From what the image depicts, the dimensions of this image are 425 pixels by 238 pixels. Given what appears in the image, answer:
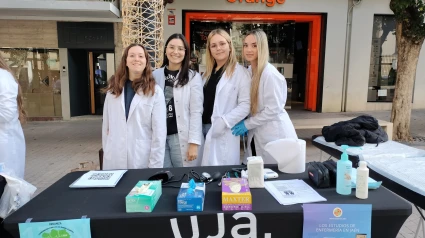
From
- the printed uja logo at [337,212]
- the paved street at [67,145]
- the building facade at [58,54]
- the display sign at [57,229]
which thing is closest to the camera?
the display sign at [57,229]

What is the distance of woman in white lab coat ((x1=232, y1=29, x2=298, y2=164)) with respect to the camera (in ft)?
9.14

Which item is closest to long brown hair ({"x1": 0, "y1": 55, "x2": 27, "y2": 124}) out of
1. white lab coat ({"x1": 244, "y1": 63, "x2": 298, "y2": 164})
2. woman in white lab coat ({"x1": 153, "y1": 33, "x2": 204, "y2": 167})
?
woman in white lab coat ({"x1": 153, "y1": 33, "x2": 204, "y2": 167})

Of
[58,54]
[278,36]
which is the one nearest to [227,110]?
[58,54]

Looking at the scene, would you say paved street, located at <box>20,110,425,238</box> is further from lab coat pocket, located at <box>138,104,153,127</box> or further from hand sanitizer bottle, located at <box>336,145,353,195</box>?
lab coat pocket, located at <box>138,104,153,127</box>

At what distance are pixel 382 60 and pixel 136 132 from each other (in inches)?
409

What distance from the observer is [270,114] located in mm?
2814

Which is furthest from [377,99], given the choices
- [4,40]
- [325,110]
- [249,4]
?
[4,40]

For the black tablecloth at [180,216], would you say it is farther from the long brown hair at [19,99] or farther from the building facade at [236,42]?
the building facade at [236,42]

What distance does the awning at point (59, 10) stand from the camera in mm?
7434

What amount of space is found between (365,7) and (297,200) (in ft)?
33.1

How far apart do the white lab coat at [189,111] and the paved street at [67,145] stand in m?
2.17

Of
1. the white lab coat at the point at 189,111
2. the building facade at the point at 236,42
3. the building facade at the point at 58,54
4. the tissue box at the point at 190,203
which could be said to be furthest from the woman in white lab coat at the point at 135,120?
the building facade at the point at 58,54

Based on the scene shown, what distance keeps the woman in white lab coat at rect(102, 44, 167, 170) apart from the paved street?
2.18 meters

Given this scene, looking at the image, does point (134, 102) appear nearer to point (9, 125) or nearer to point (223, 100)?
point (223, 100)
